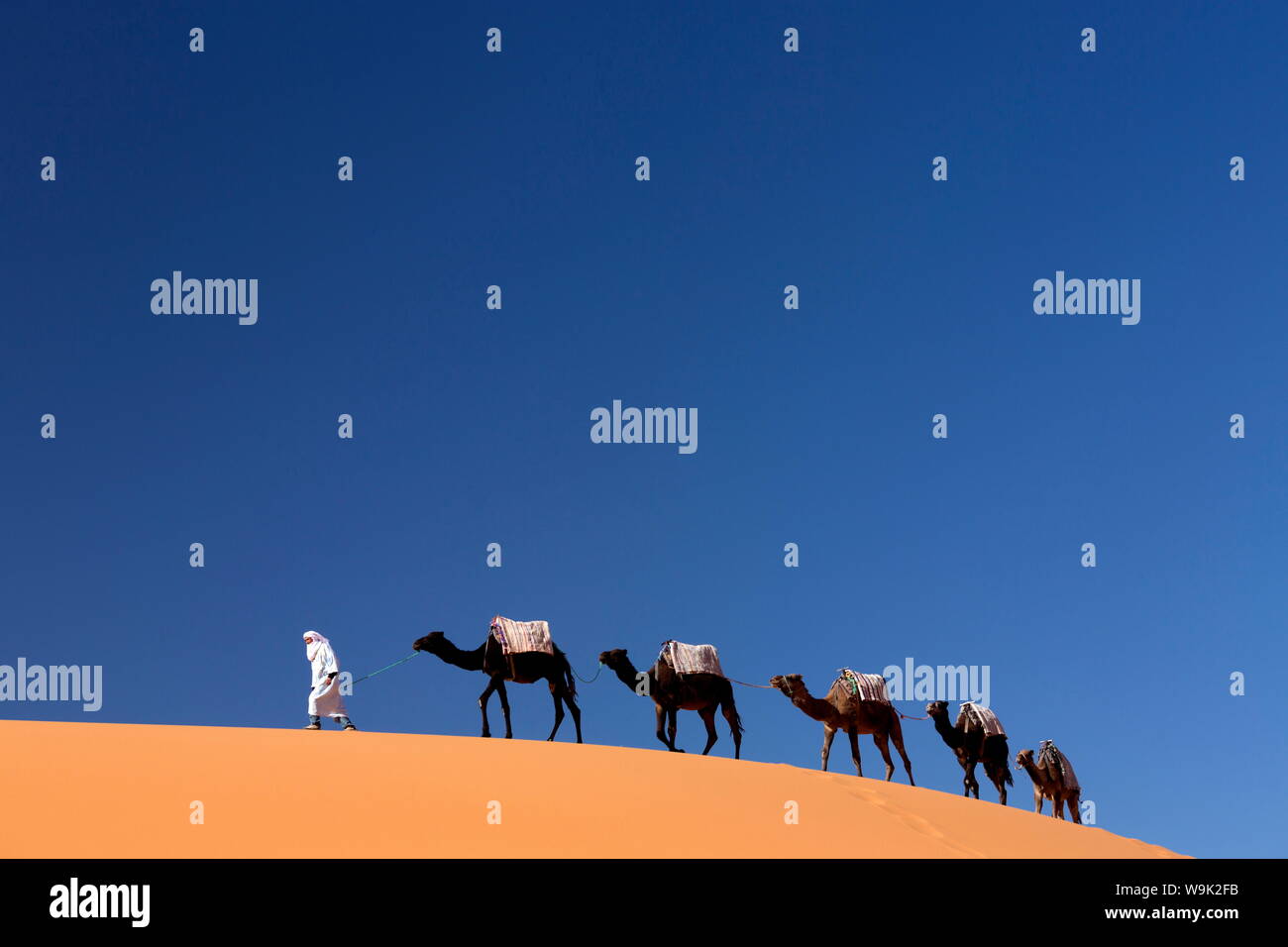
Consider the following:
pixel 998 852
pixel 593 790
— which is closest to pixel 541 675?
pixel 593 790

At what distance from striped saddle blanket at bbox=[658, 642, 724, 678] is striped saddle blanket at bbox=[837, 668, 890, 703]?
2508mm

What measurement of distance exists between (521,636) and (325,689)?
2882 millimetres

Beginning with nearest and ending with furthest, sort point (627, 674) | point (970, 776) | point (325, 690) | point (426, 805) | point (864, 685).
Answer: point (426, 805)
point (325, 690)
point (627, 674)
point (864, 685)
point (970, 776)

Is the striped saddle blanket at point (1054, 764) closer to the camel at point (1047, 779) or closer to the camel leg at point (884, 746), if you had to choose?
the camel at point (1047, 779)

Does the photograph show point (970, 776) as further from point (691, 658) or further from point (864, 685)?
point (691, 658)

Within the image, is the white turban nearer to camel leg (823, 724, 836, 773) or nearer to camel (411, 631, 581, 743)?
camel (411, 631, 581, 743)

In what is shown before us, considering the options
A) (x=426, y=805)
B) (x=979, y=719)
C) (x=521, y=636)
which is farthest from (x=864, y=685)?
(x=426, y=805)

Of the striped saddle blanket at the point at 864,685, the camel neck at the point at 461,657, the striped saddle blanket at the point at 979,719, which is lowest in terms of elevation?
the striped saddle blanket at the point at 979,719

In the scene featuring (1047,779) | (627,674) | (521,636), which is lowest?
(1047,779)

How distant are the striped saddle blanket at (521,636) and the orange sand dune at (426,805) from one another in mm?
2196

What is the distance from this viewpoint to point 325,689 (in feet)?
63.8

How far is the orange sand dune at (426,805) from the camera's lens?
10750mm

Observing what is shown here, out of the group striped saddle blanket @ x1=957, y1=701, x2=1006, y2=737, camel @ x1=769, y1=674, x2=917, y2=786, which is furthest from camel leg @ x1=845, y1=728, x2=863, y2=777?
striped saddle blanket @ x1=957, y1=701, x2=1006, y2=737

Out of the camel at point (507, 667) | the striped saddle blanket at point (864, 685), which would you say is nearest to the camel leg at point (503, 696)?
the camel at point (507, 667)
